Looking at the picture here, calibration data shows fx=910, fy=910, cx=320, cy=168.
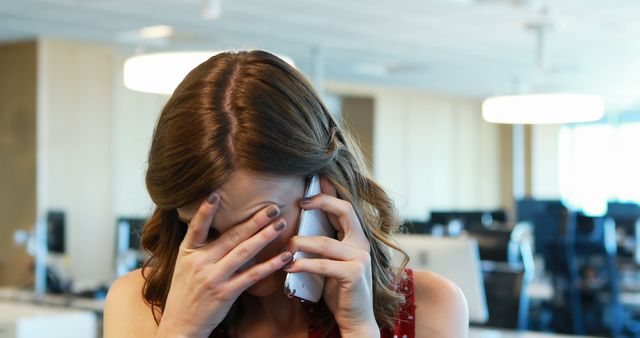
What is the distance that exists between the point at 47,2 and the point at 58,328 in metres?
3.67

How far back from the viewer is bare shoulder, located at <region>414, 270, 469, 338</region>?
1.39 metres

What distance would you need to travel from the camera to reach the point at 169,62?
4043 millimetres

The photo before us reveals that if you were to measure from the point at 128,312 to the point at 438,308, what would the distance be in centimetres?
49

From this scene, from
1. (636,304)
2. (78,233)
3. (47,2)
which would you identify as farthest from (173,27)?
(636,304)

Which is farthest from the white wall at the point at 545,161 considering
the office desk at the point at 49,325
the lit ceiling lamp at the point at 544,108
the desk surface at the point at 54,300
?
the office desk at the point at 49,325

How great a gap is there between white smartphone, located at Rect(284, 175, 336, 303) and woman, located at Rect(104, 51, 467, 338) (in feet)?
0.04

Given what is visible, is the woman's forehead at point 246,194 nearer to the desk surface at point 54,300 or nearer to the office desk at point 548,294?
the desk surface at point 54,300

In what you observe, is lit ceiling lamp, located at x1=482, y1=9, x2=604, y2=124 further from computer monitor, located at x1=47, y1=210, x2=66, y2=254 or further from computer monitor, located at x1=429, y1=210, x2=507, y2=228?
computer monitor, located at x1=429, y1=210, x2=507, y2=228

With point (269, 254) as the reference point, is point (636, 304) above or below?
below

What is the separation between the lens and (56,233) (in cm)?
695

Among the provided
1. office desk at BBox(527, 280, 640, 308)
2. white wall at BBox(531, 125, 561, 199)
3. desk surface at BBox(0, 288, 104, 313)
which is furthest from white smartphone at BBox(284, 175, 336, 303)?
white wall at BBox(531, 125, 561, 199)

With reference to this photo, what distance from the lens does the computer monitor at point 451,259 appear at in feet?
13.0

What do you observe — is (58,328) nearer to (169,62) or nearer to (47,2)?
(169,62)

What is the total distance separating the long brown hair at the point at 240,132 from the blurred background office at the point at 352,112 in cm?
267
